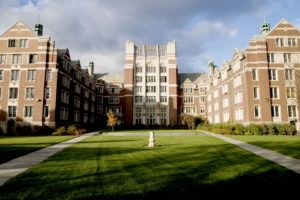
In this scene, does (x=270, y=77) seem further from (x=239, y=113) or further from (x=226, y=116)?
(x=226, y=116)

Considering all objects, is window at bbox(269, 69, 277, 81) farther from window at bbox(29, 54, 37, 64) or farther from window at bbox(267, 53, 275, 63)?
window at bbox(29, 54, 37, 64)

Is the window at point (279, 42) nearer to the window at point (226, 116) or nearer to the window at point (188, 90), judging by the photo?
the window at point (226, 116)

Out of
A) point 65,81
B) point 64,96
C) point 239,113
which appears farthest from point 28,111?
point 239,113

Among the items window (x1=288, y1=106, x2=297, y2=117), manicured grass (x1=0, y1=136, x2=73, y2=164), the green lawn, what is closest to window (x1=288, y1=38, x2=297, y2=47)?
window (x1=288, y1=106, x2=297, y2=117)

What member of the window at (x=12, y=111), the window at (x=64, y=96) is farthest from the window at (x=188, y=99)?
the window at (x=12, y=111)

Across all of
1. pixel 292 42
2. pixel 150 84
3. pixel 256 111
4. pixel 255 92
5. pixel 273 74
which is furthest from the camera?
pixel 150 84

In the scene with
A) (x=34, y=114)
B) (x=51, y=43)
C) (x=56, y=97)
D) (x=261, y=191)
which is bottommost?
(x=261, y=191)

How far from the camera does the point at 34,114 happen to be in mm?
36906

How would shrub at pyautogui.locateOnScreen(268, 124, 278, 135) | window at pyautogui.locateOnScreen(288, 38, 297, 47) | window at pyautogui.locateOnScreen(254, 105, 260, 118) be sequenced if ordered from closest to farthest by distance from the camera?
shrub at pyautogui.locateOnScreen(268, 124, 278, 135)
window at pyautogui.locateOnScreen(254, 105, 260, 118)
window at pyautogui.locateOnScreen(288, 38, 297, 47)

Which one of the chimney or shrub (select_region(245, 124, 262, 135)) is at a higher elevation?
the chimney

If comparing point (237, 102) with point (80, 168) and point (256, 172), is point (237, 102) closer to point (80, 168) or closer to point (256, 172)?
point (256, 172)

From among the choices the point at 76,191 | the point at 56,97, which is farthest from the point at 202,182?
the point at 56,97

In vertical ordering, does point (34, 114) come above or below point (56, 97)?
below

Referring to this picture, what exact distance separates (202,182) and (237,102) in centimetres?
3658
